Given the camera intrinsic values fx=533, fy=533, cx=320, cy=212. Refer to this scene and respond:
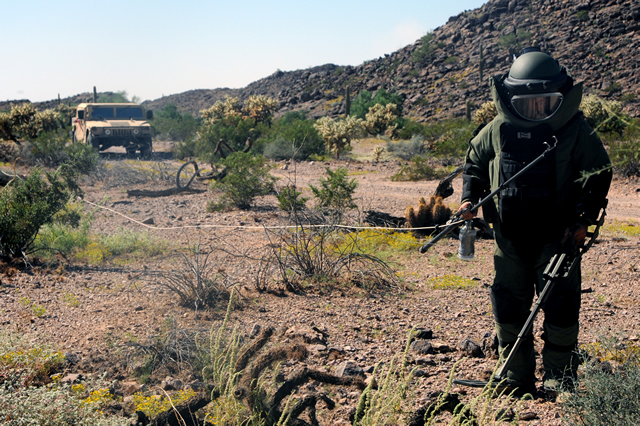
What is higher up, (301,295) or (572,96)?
(572,96)

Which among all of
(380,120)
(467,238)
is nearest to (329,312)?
(467,238)

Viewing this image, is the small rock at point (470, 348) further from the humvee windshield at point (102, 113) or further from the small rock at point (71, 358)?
the humvee windshield at point (102, 113)

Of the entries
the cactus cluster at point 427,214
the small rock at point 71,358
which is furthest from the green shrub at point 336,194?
the small rock at point 71,358

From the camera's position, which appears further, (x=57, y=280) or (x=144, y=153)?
(x=144, y=153)

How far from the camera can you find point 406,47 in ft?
171

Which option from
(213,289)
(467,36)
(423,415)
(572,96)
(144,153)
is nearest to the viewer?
(423,415)

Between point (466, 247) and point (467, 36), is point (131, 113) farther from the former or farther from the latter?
point (467, 36)

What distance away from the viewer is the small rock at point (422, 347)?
3.40 metres

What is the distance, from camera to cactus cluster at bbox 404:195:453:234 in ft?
23.0

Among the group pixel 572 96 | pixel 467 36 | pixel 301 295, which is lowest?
pixel 301 295

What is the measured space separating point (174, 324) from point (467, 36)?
4793 centimetres

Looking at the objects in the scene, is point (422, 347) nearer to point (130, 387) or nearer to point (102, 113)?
point (130, 387)

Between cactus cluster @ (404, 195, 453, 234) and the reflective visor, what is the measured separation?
14.1 ft

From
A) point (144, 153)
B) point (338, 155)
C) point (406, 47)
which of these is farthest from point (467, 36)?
Result: point (144, 153)
